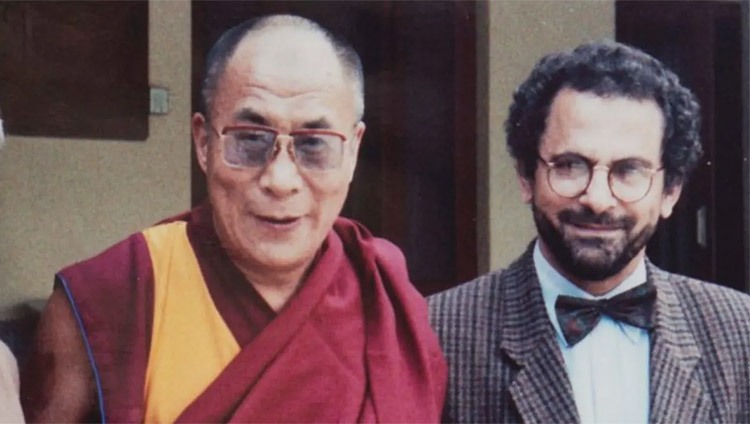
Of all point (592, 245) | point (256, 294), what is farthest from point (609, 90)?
point (256, 294)

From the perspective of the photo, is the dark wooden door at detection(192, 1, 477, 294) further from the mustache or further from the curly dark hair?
the mustache

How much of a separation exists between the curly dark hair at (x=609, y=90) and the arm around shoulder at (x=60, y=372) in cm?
88

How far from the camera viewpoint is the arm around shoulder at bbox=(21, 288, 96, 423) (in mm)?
1672

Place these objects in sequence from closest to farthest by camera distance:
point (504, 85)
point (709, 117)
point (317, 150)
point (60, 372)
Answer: point (60, 372), point (317, 150), point (504, 85), point (709, 117)

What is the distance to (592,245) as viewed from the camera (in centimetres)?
191

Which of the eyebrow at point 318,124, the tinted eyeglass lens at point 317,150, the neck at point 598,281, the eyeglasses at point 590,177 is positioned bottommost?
the neck at point 598,281

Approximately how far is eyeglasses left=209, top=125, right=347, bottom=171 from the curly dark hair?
43cm

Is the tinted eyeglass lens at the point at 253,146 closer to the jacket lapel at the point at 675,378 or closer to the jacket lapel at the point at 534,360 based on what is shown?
the jacket lapel at the point at 534,360

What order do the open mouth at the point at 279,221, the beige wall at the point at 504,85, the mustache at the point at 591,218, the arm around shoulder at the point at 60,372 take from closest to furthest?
1. the arm around shoulder at the point at 60,372
2. the open mouth at the point at 279,221
3. the mustache at the point at 591,218
4. the beige wall at the point at 504,85

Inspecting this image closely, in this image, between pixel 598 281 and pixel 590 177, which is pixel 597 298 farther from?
pixel 590 177

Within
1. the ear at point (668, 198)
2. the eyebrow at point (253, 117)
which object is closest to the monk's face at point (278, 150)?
the eyebrow at point (253, 117)

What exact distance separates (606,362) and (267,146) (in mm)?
755

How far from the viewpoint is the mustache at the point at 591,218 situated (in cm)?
189

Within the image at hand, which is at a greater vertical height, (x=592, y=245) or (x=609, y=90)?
(x=609, y=90)
